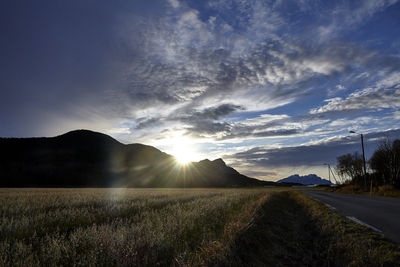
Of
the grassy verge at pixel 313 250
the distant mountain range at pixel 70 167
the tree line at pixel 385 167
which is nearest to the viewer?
the grassy verge at pixel 313 250

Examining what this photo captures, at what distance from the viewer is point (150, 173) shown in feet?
586

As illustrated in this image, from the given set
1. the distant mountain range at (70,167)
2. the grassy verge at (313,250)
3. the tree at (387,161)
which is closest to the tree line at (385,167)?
the tree at (387,161)

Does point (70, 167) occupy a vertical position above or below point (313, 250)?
above

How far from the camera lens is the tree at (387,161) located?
146ft

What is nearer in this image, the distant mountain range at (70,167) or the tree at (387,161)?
the tree at (387,161)

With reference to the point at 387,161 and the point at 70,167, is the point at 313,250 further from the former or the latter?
the point at 70,167

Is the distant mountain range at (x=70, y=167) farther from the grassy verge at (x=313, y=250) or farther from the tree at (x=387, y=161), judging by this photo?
the grassy verge at (x=313, y=250)

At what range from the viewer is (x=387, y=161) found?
4972cm

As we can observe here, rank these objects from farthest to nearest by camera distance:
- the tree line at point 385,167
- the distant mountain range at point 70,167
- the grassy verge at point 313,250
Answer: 1. the distant mountain range at point 70,167
2. the tree line at point 385,167
3. the grassy verge at point 313,250

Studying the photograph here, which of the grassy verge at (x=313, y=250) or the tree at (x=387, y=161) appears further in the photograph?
the tree at (x=387, y=161)

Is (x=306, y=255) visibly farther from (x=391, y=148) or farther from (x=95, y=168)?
(x=95, y=168)

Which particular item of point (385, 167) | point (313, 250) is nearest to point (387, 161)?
point (385, 167)

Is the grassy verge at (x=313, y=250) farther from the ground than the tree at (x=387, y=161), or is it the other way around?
the tree at (x=387, y=161)

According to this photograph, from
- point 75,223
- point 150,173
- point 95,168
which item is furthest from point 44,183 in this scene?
point 75,223
